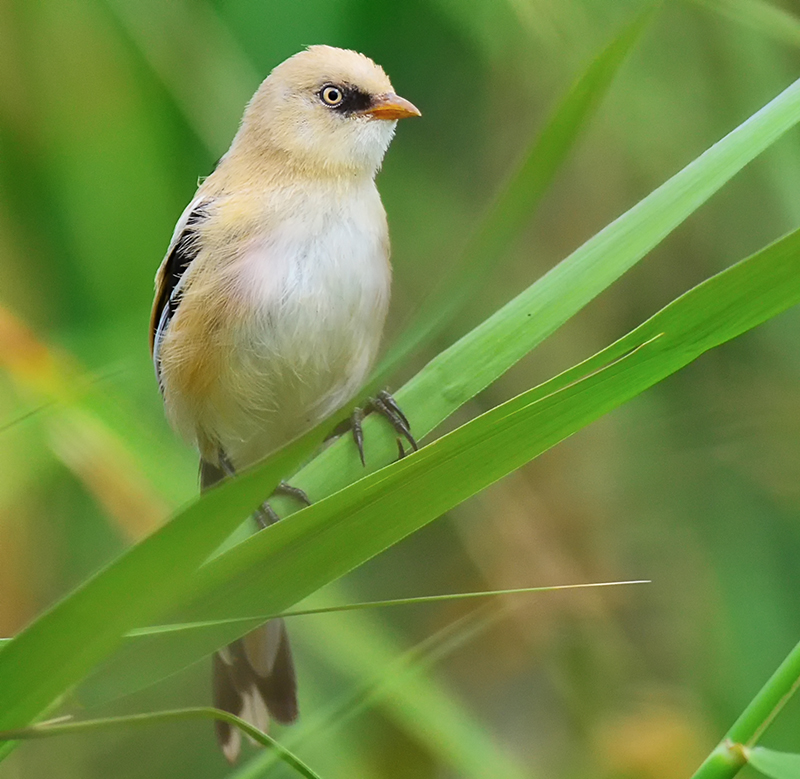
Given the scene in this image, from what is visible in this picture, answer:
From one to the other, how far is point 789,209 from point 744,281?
32.1 inches

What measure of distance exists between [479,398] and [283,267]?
680 millimetres

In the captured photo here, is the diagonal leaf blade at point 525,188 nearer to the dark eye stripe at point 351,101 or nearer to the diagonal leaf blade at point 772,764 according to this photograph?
the diagonal leaf blade at point 772,764

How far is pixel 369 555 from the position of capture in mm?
854

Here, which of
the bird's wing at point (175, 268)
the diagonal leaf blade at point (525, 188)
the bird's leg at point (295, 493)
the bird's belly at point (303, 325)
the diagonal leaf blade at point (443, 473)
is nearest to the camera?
the diagonal leaf blade at point (525, 188)

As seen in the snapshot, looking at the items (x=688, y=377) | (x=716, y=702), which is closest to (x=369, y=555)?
(x=716, y=702)

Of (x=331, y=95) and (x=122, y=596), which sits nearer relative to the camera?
(x=122, y=596)

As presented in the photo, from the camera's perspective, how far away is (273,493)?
1.22 m

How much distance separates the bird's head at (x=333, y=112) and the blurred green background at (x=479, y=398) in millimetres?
49

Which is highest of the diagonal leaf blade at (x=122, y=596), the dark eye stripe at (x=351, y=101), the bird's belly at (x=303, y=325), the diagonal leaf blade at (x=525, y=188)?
the dark eye stripe at (x=351, y=101)

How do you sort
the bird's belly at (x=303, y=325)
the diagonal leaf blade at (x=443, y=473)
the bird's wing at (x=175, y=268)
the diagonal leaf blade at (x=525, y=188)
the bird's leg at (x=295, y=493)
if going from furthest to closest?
the bird's wing at (x=175, y=268) < the bird's belly at (x=303, y=325) < the bird's leg at (x=295, y=493) < the diagonal leaf blade at (x=443, y=473) < the diagonal leaf blade at (x=525, y=188)

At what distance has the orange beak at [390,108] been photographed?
1.56 m

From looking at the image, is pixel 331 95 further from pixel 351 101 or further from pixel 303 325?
pixel 303 325

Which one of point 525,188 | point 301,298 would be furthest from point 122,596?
point 301,298

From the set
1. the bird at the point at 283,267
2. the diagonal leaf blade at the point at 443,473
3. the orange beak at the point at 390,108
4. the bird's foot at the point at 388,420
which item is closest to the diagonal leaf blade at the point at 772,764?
the diagonal leaf blade at the point at 443,473
